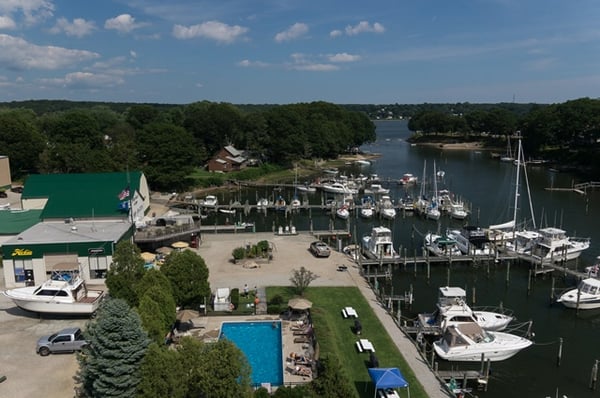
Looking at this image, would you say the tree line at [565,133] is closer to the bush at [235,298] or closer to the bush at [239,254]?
the bush at [239,254]

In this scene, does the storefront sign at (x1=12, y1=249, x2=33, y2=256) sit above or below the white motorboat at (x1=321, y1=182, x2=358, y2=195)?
above

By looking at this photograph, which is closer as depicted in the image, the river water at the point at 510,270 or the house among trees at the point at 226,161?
the river water at the point at 510,270

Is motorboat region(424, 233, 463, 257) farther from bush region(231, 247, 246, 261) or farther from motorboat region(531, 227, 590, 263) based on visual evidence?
bush region(231, 247, 246, 261)

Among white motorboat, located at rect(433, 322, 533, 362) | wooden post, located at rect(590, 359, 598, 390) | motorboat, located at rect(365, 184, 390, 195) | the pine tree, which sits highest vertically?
the pine tree

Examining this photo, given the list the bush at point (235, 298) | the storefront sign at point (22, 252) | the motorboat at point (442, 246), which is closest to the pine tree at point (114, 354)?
the bush at point (235, 298)

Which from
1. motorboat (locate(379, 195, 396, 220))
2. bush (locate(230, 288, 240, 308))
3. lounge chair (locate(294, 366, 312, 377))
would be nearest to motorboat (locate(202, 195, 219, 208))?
motorboat (locate(379, 195, 396, 220))

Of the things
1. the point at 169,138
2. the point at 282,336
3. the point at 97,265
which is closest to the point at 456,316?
the point at 282,336
